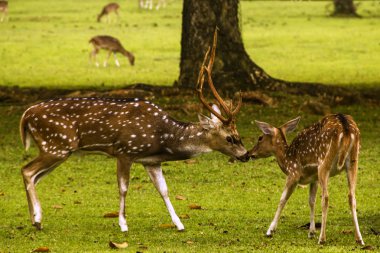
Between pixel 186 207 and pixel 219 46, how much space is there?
9787 millimetres

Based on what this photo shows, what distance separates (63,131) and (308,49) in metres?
24.4

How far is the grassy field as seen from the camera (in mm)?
10211

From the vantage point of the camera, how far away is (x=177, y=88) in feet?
70.4

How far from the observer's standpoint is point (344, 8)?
150 ft

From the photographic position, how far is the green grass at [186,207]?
9.96 metres

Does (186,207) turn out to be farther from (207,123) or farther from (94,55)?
(94,55)

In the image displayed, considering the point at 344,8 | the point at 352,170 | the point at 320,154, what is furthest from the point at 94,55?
the point at 352,170

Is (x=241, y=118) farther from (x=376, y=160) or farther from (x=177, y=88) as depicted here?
(x=376, y=160)

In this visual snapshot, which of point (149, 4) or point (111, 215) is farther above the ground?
point (111, 215)

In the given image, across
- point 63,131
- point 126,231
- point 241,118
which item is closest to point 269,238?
point 126,231

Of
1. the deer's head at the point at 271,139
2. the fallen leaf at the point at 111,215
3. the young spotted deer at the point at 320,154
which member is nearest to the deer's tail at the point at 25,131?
the fallen leaf at the point at 111,215

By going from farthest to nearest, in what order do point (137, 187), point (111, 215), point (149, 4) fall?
point (149, 4)
point (137, 187)
point (111, 215)

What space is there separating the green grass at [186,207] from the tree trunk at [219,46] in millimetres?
3577

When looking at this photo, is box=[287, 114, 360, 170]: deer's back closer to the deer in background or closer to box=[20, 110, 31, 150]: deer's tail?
box=[20, 110, 31, 150]: deer's tail
